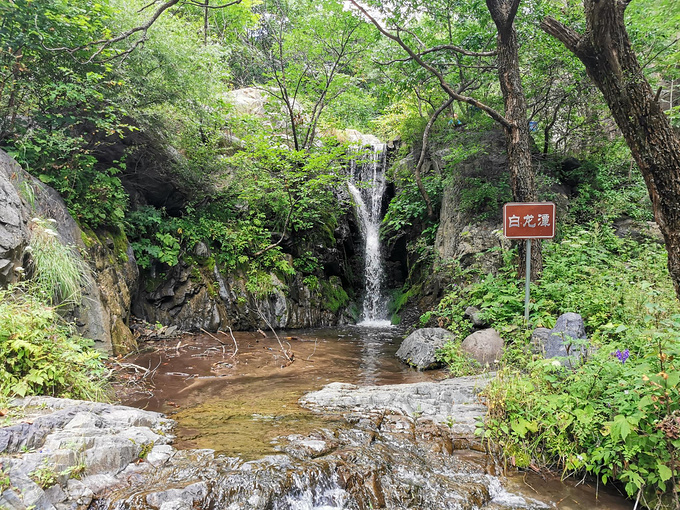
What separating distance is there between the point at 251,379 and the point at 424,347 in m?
3.15

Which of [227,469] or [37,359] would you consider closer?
[227,469]

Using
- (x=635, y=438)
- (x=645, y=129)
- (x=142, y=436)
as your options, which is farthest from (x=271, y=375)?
(x=645, y=129)

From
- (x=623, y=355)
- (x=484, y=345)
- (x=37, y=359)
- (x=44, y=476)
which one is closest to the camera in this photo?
(x=44, y=476)

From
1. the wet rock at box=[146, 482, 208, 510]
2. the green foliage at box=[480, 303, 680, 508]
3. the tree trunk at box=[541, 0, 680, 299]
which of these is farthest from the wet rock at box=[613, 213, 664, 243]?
the wet rock at box=[146, 482, 208, 510]

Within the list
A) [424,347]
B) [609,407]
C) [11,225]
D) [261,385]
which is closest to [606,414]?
[609,407]

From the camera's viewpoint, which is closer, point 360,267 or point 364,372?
point 364,372

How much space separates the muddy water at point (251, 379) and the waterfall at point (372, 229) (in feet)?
12.1

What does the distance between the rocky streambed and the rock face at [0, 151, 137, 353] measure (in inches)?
93.3

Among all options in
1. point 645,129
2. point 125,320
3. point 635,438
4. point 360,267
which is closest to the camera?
point 635,438

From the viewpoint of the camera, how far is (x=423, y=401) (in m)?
4.18

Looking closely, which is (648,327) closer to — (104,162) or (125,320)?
(125,320)

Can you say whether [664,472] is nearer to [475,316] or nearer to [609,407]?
[609,407]

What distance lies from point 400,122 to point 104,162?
9.68m

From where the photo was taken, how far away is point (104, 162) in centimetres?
807
